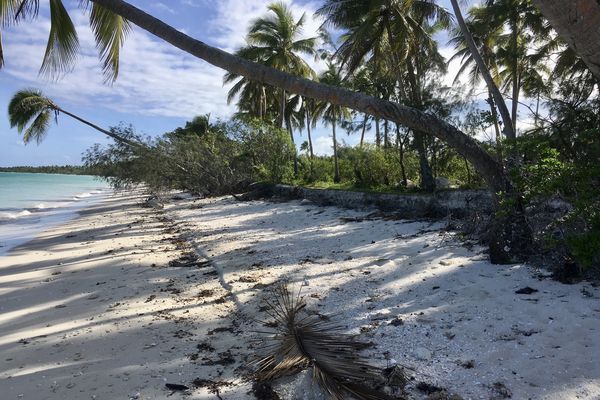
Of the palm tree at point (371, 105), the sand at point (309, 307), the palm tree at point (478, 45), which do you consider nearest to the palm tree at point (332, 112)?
the palm tree at point (478, 45)

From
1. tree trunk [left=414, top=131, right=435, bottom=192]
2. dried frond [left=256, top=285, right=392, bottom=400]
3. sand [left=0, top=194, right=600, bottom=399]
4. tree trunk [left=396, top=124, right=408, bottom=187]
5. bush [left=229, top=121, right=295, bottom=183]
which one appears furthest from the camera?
bush [left=229, top=121, right=295, bottom=183]

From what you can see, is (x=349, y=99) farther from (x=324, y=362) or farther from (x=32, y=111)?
(x=32, y=111)

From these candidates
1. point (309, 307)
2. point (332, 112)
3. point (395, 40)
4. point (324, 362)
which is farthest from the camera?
point (332, 112)

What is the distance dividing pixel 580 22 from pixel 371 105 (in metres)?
2.62

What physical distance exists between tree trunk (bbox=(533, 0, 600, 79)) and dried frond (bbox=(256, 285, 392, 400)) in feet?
7.61

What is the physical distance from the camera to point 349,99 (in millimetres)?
4910

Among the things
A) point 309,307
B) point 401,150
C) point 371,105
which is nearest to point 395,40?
point 401,150

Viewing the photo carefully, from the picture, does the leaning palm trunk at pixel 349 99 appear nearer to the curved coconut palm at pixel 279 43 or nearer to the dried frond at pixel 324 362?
the dried frond at pixel 324 362

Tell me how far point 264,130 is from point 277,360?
19788mm

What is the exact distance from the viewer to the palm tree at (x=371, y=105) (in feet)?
16.1

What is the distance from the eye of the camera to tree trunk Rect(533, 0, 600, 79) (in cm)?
237

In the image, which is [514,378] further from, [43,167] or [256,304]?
[43,167]

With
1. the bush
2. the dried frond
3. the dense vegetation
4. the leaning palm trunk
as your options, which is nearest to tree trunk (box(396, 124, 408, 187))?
the dense vegetation

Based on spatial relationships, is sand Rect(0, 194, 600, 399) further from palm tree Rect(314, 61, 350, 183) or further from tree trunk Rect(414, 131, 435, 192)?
palm tree Rect(314, 61, 350, 183)
